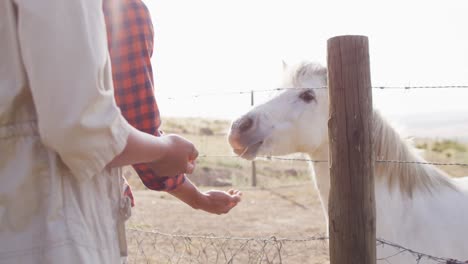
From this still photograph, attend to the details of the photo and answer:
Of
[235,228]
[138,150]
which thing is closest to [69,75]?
[138,150]

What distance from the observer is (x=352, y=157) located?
161 cm

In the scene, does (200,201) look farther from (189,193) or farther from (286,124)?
(286,124)

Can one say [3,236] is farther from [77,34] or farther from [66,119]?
[77,34]

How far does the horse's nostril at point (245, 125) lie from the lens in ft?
8.96

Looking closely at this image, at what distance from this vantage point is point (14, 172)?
0.83 meters

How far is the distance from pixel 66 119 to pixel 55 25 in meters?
0.16

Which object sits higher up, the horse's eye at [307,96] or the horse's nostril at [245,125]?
the horse's eye at [307,96]

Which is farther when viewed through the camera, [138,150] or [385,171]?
[385,171]

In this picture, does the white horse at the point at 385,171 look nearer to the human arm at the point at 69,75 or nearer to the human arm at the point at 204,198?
the human arm at the point at 204,198

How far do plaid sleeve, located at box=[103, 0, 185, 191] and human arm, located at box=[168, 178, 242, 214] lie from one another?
322mm

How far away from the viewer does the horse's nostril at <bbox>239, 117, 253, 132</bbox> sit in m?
2.73

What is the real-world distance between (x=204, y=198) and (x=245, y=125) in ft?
4.07

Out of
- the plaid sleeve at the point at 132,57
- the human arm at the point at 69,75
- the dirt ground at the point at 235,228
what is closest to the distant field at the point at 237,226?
the dirt ground at the point at 235,228

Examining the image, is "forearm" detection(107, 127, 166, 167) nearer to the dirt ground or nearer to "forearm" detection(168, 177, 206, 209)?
"forearm" detection(168, 177, 206, 209)
